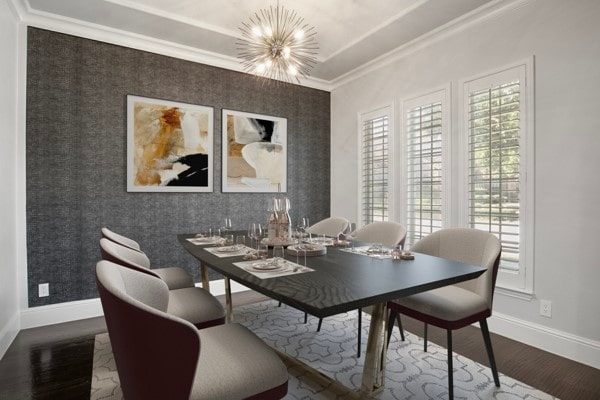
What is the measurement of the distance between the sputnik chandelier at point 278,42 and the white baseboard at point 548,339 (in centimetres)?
283

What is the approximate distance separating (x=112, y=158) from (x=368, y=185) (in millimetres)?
3005

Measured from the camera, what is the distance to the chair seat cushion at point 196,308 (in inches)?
74.4

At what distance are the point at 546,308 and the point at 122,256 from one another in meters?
3.12

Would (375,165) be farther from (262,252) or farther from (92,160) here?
(92,160)

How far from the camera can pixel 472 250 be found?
2.32 m

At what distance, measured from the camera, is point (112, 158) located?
3469 mm

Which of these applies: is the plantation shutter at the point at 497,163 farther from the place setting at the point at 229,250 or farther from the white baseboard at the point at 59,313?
the white baseboard at the point at 59,313

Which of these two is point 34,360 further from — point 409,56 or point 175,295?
point 409,56

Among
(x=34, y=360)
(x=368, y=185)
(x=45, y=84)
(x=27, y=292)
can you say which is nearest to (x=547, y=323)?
(x=368, y=185)

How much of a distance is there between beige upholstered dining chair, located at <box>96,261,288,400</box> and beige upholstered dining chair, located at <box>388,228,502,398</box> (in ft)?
3.54

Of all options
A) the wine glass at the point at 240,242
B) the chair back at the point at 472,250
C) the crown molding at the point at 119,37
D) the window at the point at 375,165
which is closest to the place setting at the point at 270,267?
the wine glass at the point at 240,242

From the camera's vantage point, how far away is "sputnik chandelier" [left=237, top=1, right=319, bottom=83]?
2.66 meters

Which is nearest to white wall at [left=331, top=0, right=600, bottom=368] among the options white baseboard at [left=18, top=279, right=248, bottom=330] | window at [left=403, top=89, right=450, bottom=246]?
window at [left=403, top=89, right=450, bottom=246]

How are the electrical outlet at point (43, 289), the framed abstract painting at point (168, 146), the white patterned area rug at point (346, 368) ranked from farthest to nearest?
the framed abstract painting at point (168, 146)
the electrical outlet at point (43, 289)
the white patterned area rug at point (346, 368)
